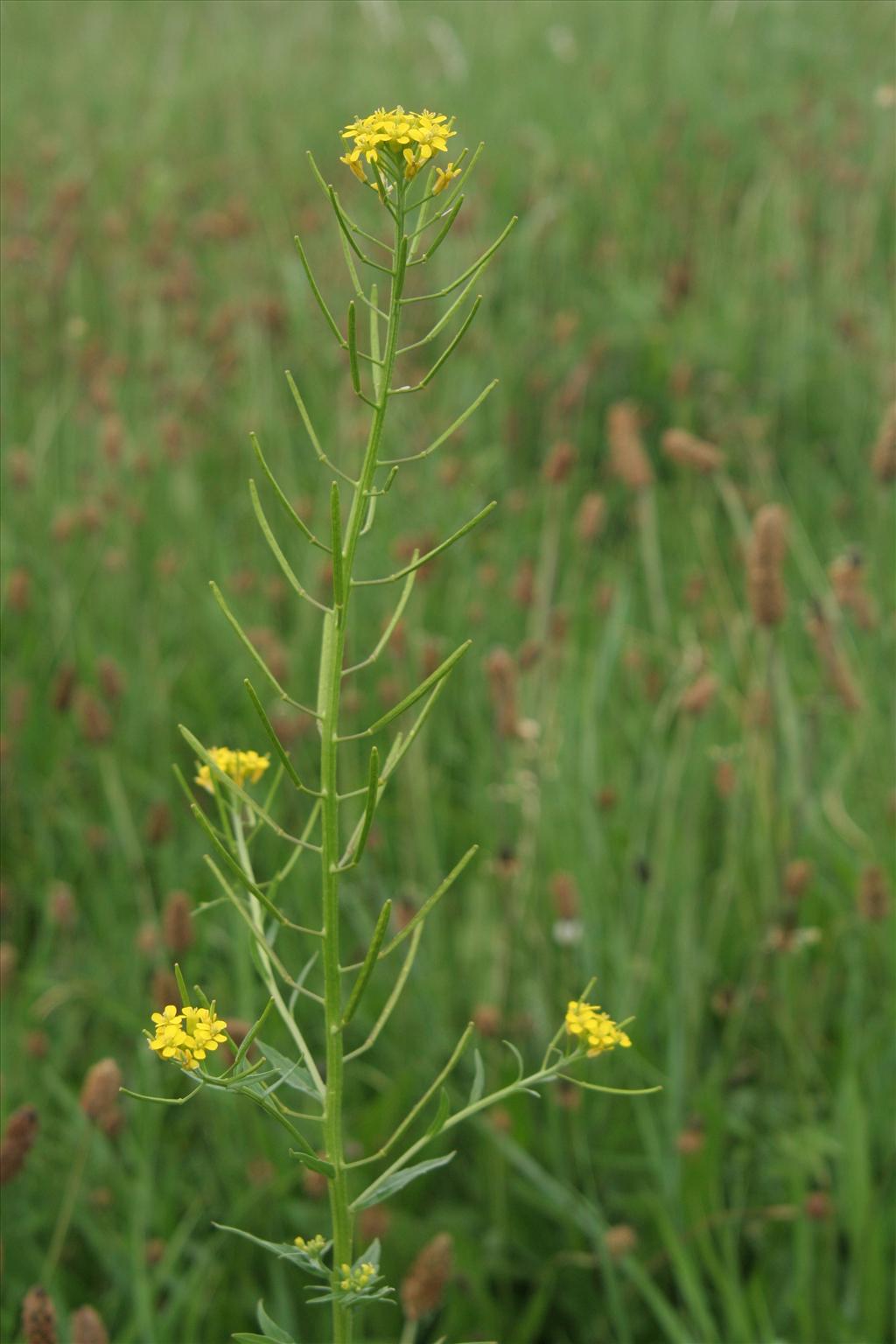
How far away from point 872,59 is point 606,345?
2485mm

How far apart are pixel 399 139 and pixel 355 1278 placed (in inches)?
24.5

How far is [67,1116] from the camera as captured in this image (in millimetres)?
1702

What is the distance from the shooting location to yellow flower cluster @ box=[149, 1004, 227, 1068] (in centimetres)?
71

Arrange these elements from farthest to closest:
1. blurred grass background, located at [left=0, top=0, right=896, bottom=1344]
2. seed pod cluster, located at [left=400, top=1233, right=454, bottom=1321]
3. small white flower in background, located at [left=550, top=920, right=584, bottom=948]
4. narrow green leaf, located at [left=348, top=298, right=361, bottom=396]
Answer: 1. small white flower in background, located at [left=550, top=920, right=584, bottom=948]
2. blurred grass background, located at [left=0, top=0, right=896, bottom=1344]
3. seed pod cluster, located at [left=400, top=1233, right=454, bottom=1321]
4. narrow green leaf, located at [left=348, top=298, right=361, bottom=396]

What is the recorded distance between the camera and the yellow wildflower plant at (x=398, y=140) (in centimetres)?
72

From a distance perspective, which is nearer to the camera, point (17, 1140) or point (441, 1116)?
point (441, 1116)

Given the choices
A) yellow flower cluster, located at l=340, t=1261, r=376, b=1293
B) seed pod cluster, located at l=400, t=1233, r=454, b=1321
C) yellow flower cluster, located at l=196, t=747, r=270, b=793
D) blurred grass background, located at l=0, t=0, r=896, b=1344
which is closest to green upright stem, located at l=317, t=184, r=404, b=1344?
yellow flower cluster, located at l=340, t=1261, r=376, b=1293

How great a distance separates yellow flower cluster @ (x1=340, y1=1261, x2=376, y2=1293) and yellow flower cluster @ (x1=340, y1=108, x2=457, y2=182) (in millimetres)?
596

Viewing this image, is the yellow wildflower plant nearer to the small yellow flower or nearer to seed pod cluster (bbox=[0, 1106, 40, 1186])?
the small yellow flower

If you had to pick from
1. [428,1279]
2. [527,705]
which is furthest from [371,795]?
[527,705]

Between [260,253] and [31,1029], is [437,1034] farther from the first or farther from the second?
[260,253]

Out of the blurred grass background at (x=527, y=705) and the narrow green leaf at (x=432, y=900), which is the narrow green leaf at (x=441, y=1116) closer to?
the narrow green leaf at (x=432, y=900)

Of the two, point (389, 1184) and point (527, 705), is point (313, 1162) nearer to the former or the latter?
point (389, 1184)

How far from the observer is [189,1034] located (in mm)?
729
